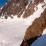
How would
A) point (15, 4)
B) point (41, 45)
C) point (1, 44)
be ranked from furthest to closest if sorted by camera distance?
point (15, 4) < point (1, 44) < point (41, 45)

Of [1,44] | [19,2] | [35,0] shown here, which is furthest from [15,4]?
[1,44]

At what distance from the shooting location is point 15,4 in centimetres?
13325

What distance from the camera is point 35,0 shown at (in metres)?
95.9

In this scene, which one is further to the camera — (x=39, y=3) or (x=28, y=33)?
(x=39, y=3)

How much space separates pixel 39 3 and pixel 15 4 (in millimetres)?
42181

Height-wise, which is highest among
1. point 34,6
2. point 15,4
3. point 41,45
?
point 15,4

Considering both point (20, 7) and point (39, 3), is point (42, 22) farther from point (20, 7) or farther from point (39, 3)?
point (20, 7)

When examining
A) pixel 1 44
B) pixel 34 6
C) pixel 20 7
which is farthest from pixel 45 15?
pixel 20 7

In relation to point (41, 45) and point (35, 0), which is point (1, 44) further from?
point (35, 0)

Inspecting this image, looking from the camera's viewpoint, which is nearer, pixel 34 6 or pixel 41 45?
pixel 41 45

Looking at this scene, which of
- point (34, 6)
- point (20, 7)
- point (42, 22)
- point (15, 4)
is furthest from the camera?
point (15, 4)

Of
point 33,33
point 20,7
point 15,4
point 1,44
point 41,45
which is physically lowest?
Result: point 41,45

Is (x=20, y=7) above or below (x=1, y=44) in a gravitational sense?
above

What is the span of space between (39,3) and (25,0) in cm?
3043
